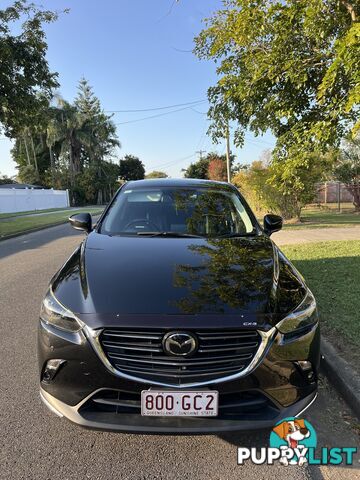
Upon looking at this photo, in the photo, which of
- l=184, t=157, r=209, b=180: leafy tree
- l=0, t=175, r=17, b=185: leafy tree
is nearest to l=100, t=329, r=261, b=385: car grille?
l=184, t=157, r=209, b=180: leafy tree

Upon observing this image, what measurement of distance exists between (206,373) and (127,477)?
75 cm

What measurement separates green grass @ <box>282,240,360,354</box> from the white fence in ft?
91.8

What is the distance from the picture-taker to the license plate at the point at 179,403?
2127 millimetres

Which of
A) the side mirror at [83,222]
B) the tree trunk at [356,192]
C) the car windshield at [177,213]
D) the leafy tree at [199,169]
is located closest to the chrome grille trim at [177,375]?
the car windshield at [177,213]

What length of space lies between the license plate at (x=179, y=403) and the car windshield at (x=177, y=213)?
5.44 ft

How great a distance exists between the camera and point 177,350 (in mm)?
2154

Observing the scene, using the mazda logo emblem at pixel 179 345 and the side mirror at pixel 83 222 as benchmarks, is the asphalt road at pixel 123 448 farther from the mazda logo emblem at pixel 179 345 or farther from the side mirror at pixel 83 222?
the side mirror at pixel 83 222

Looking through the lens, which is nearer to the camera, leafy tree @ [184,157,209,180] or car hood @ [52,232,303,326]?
car hood @ [52,232,303,326]

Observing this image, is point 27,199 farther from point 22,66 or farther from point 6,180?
point 6,180

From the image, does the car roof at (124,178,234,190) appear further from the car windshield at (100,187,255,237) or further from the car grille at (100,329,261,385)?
the car grille at (100,329,261,385)

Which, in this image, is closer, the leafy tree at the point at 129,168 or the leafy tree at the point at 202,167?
the leafy tree at the point at 202,167

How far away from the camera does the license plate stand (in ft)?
6.98

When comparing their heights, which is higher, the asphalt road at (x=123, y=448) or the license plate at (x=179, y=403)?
the license plate at (x=179, y=403)

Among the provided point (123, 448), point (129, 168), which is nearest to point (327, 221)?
point (123, 448)
